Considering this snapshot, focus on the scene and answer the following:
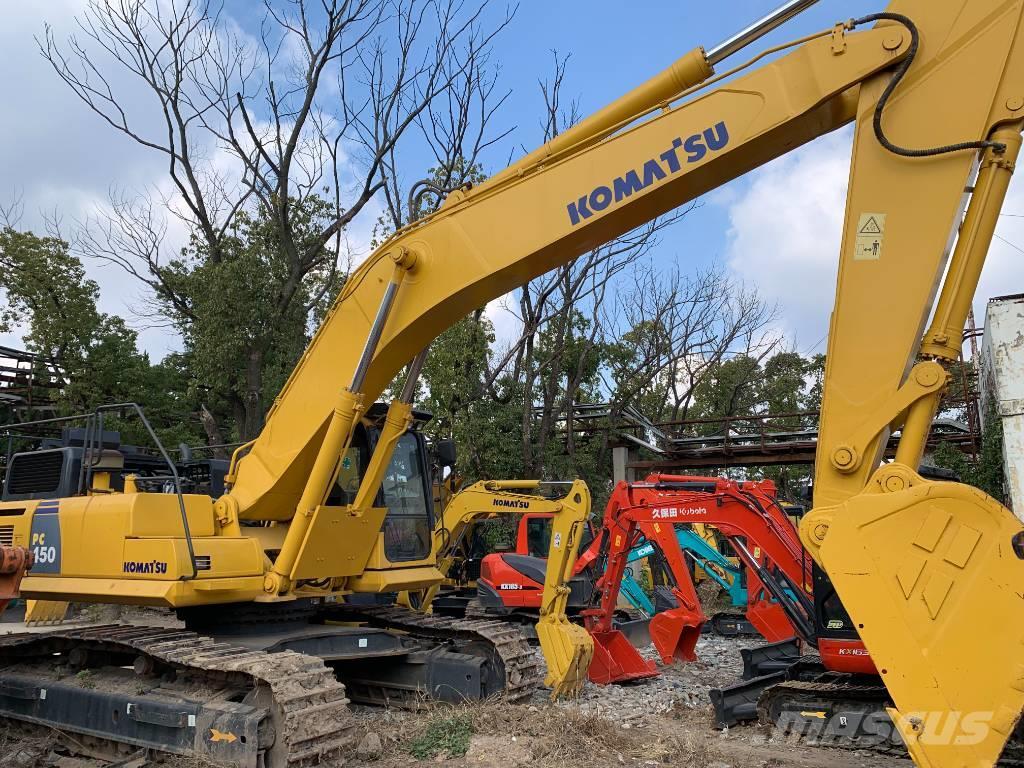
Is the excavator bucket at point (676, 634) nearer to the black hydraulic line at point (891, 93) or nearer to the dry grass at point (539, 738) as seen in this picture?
the dry grass at point (539, 738)

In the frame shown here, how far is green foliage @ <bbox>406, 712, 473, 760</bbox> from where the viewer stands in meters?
6.02

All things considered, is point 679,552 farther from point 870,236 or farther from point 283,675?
point 870,236

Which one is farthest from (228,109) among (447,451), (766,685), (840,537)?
(840,537)

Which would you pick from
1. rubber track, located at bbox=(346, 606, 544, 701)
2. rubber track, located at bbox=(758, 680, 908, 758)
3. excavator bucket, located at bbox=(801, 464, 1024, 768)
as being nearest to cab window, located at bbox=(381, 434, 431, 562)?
rubber track, located at bbox=(346, 606, 544, 701)

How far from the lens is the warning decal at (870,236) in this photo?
4.59 metres

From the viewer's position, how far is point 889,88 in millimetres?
4621

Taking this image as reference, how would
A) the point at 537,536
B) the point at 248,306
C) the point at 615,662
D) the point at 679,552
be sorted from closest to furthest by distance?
the point at 615,662 → the point at 679,552 → the point at 537,536 → the point at 248,306

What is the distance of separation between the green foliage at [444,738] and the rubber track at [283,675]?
0.59m

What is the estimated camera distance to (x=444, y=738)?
624cm

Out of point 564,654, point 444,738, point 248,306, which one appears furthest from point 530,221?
point 248,306

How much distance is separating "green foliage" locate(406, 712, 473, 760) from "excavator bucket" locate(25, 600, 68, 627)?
357 cm

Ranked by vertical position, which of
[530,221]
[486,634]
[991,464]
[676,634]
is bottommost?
[676,634]

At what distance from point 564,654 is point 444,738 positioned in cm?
236

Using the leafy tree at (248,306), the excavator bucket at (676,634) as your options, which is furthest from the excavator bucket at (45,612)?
the leafy tree at (248,306)
